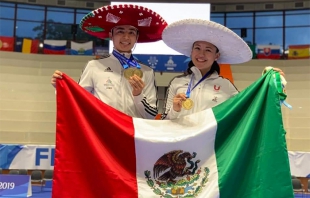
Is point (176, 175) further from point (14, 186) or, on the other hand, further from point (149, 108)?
point (14, 186)

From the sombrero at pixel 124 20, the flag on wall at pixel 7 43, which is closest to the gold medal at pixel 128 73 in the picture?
the sombrero at pixel 124 20

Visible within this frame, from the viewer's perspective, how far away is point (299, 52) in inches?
550

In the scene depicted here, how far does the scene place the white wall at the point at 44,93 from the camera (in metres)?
10.4

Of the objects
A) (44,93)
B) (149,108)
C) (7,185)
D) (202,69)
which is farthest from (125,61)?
(44,93)

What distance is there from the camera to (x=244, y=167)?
2.02 m

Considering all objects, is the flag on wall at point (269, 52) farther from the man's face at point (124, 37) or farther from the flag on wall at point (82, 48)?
the man's face at point (124, 37)

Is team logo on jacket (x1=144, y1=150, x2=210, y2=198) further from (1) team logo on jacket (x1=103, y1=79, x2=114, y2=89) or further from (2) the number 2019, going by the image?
(2) the number 2019

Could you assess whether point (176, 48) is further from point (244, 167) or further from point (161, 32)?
point (244, 167)

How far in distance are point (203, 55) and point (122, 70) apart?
53 cm

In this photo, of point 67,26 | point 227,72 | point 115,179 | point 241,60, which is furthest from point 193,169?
point 67,26

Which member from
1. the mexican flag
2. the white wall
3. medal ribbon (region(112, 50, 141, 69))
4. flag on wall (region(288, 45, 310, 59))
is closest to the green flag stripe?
the mexican flag

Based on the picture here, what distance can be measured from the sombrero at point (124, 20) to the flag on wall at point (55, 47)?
11834 mm

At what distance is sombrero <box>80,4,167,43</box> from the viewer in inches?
94.4

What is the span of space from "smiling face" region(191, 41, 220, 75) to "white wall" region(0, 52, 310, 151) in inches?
333
